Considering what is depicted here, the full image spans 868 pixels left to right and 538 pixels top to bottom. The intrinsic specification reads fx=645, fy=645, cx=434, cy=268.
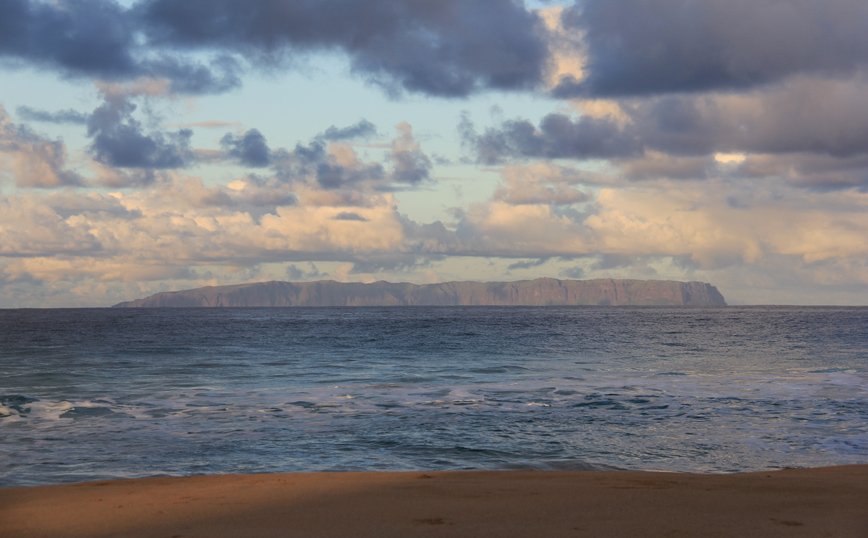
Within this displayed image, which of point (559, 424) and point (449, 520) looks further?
point (559, 424)

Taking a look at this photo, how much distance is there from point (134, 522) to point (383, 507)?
8.79ft

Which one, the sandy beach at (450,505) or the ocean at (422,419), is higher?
the sandy beach at (450,505)

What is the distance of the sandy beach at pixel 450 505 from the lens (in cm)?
650

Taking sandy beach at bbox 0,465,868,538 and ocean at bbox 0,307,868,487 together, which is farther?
ocean at bbox 0,307,868,487

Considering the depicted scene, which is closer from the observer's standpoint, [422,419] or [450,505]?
[450,505]

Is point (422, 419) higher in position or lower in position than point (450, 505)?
lower

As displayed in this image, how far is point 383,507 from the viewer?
24.2 ft

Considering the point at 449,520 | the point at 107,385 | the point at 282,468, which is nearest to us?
the point at 449,520

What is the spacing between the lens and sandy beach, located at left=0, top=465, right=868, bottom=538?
21.3 ft

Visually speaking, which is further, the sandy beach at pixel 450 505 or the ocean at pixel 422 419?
the ocean at pixel 422 419

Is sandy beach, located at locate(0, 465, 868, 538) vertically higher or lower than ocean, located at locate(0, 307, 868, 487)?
higher

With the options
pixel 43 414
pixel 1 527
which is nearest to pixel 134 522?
pixel 1 527

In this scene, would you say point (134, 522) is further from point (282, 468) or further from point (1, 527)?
point (282, 468)

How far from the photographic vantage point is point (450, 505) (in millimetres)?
7469
